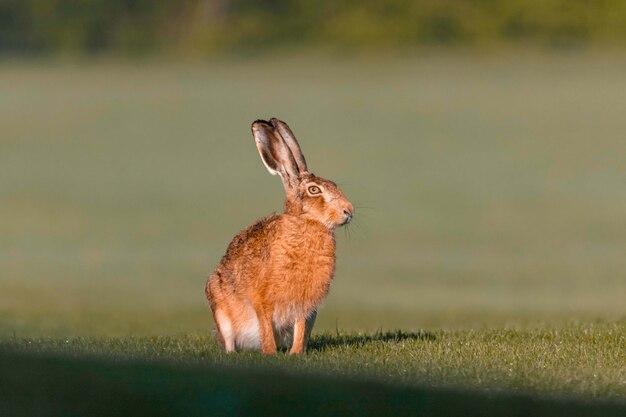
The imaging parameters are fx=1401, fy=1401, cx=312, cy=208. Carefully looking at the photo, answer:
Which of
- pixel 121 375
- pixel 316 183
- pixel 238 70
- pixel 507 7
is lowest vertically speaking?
pixel 121 375

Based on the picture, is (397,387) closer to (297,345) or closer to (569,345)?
(297,345)

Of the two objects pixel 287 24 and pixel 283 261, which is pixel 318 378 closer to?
pixel 283 261

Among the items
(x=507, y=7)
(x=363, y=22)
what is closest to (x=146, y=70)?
(x=363, y=22)

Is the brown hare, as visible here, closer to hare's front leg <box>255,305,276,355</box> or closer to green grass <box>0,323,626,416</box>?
hare's front leg <box>255,305,276,355</box>

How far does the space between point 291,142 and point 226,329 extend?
152cm

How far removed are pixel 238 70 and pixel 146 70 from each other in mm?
3900

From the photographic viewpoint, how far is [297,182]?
10398 millimetres

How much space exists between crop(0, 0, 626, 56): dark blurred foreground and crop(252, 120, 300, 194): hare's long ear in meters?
43.5

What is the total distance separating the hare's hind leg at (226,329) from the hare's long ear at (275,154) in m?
1.12

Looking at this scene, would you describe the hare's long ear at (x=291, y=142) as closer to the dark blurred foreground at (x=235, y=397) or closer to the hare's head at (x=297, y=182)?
the hare's head at (x=297, y=182)

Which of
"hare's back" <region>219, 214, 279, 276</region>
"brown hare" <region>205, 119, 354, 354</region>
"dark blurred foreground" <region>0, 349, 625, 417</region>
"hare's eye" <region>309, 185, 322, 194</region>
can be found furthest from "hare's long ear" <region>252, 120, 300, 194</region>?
"dark blurred foreground" <region>0, 349, 625, 417</region>

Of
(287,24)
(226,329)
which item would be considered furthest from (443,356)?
(287,24)

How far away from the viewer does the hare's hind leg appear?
35.3ft

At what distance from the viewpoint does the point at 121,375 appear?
960 cm
